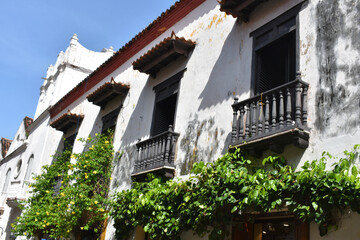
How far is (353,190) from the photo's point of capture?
15.2 ft

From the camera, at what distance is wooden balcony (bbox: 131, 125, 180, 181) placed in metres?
8.46

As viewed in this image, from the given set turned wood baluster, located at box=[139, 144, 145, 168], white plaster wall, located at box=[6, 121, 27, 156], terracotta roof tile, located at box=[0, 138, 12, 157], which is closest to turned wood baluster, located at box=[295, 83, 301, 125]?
turned wood baluster, located at box=[139, 144, 145, 168]

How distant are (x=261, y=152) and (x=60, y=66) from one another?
16.3 m

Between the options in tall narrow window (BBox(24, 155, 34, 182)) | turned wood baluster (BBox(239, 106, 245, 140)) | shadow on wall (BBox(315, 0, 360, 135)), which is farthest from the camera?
tall narrow window (BBox(24, 155, 34, 182))

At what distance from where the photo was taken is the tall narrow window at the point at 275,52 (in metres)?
6.88

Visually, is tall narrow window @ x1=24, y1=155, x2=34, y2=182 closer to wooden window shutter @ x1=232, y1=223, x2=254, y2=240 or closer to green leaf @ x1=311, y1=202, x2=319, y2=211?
wooden window shutter @ x1=232, y1=223, x2=254, y2=240

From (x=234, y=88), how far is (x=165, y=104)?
2.90 meters

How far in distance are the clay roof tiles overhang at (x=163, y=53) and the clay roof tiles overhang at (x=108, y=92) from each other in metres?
1.41

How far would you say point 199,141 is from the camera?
807 cm

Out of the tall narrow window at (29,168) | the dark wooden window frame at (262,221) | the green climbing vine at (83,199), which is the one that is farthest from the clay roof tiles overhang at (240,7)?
the tall narrow window at (29,168)

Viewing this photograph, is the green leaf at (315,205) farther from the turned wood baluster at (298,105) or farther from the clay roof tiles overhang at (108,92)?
the clay roof tiles overhang at (108,92)

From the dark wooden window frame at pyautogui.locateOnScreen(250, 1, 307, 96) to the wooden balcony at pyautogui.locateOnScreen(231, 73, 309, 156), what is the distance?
586 millimetres

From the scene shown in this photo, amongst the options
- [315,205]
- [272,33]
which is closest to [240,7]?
[272,33]

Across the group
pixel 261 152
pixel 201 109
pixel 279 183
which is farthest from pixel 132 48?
pixel 279 183
